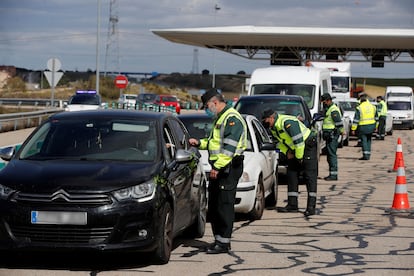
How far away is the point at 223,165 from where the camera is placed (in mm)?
9688

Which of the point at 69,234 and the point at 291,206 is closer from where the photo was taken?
the point at 69,234

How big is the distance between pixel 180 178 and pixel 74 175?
142cm

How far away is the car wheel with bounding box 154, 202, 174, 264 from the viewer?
8.74 metres

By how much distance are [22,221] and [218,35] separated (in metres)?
65.2

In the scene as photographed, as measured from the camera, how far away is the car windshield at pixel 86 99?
1697 inches

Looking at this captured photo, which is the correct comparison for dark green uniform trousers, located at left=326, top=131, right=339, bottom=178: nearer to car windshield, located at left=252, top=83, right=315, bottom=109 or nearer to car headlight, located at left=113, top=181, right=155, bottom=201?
car windshield, located at left=252, top=83, right=315, bottom=109

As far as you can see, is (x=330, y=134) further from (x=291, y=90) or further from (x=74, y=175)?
(x=74, y=175)

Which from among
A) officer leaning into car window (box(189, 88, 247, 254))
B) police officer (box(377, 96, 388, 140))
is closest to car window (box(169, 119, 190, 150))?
officer leaning into car window (box(189, 88, 247, 254))

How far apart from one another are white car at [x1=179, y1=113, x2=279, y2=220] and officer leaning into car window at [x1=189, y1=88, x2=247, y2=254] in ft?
7.47

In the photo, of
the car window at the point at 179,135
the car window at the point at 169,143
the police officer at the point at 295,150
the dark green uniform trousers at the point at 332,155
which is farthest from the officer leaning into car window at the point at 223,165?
the dark green uniform trousers at the point at 332,155

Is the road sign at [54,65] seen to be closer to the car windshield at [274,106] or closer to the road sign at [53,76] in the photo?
the road sign at [53,76]

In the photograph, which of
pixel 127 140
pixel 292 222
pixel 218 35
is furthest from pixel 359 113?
pixel 218 35

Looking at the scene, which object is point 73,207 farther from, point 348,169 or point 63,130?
point 348,169

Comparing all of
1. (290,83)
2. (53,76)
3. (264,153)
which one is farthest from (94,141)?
(53,76)
